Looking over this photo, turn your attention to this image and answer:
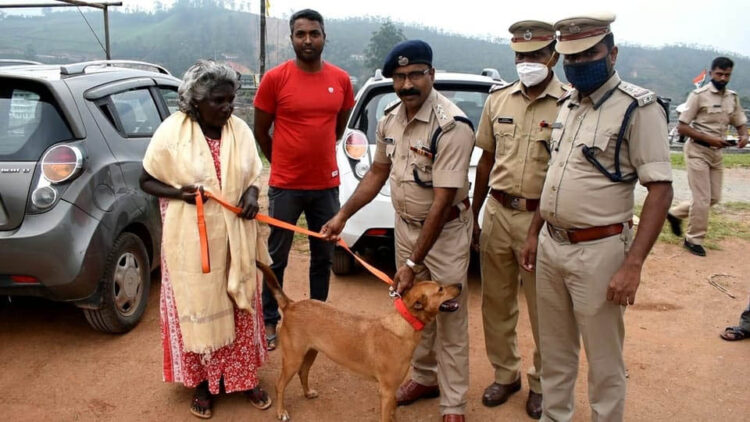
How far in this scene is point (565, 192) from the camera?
2.29 metres

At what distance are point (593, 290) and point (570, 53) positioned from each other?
38.8 inches

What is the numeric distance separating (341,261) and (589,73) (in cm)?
315

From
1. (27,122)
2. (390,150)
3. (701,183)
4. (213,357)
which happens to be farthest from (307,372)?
(701,183)

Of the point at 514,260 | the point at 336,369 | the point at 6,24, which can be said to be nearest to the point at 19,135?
the point at 336,369

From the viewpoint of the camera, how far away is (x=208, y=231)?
275 centimetres

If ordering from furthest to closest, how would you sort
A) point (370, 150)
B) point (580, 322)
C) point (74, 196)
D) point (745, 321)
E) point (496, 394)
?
point (370, 150), point (745, 321), point (74, 196), point (496, 394), point (580, 322)

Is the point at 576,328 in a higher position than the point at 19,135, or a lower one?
lower

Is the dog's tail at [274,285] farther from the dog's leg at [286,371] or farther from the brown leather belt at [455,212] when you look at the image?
the brown leather belt at [455,212]

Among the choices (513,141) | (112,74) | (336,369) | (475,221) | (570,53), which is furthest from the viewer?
(112,74)

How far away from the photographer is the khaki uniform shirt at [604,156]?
6.89ft

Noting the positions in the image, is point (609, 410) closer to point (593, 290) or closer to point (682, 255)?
point (593, 290)

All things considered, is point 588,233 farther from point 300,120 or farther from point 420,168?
point 300,120

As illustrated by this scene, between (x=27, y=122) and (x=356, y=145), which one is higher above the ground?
(x=27, y=122)

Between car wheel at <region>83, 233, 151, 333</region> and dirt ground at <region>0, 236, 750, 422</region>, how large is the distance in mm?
137
